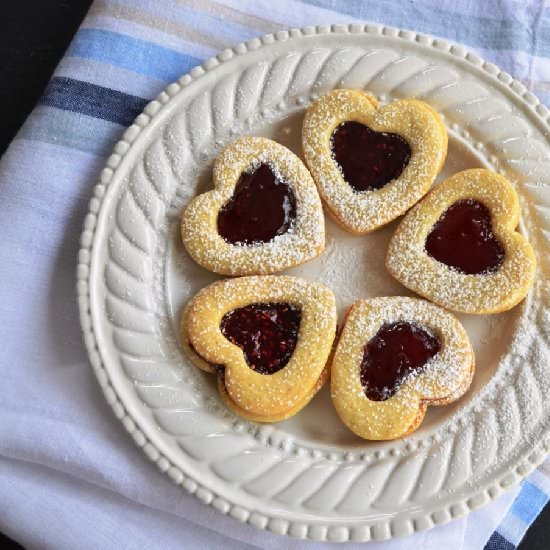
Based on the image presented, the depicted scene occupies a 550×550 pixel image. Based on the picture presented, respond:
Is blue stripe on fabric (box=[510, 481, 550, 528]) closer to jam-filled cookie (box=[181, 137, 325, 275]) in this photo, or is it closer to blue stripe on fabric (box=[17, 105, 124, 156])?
jam-filled cookie (box=[181, 137, 325, 275])

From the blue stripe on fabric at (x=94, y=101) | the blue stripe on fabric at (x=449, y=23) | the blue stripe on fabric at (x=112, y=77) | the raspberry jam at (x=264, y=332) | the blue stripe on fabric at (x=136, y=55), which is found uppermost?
the blue stripe on fabric at (x=449, y=23)

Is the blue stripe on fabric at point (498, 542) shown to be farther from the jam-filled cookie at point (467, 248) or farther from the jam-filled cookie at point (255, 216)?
the jam-filled cookie at point (255, 216)

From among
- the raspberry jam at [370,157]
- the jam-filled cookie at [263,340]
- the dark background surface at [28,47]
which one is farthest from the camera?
the dark background surface at [28,47]

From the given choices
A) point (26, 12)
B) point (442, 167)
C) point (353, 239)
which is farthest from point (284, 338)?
point (26, 12)

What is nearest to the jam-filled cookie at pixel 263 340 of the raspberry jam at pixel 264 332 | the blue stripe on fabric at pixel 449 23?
the raspberry jam at pixel 264 332

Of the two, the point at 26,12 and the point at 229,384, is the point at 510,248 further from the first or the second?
the point at 26,12

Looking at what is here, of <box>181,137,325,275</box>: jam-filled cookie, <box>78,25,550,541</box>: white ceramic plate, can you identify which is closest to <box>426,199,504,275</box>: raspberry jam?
<box>78,25,550,541</box>: white ceramic plate
